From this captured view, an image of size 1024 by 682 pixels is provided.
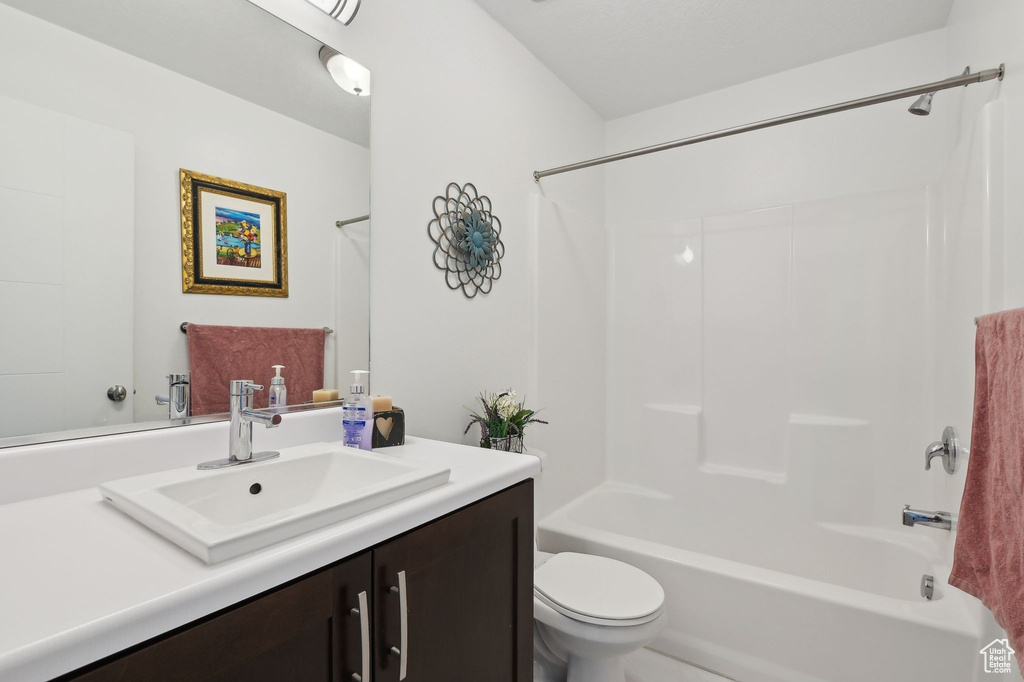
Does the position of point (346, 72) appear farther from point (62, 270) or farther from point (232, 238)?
point (62, 270)

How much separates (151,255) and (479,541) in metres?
0.87

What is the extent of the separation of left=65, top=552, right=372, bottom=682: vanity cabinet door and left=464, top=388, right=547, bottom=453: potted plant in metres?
1.00

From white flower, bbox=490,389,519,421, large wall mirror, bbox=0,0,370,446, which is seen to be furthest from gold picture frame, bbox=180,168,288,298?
white flower, bbox=490,389,519,421

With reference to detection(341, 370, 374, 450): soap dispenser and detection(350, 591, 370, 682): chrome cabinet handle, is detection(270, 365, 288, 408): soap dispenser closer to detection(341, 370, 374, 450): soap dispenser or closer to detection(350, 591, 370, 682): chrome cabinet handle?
detection(341, 370, 374, 450): soap dispenser

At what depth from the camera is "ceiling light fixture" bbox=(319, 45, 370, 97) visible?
1.33m

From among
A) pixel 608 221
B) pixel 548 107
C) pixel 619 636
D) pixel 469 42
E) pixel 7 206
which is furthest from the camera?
pixel 608 221

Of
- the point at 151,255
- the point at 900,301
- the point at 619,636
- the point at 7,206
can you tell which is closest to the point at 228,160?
the point at 151,255

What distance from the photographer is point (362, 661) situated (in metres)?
0.72

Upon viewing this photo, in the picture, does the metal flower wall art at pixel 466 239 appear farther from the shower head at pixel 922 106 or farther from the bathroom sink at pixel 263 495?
the shower head at pixel 922 106

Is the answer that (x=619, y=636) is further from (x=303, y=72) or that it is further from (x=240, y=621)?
(x=303, y=72)

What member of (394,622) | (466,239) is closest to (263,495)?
(394,622)

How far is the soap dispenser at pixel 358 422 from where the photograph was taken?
1205mm

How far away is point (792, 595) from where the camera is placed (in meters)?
1.63

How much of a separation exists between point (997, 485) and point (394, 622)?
1.22m
